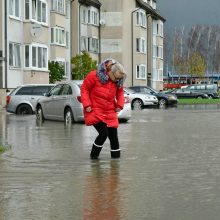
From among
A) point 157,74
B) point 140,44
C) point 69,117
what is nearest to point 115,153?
point 69,117

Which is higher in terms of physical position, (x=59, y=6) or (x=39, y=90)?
(x=59, y=6)

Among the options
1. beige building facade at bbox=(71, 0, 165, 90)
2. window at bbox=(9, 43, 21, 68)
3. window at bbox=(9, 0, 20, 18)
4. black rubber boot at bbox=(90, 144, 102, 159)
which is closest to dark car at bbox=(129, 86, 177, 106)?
window at bbox=(9, 43, 21, 68)

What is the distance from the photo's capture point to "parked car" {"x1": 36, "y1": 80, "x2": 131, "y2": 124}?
2323cm

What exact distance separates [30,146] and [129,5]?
2349 inches

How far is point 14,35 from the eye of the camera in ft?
142

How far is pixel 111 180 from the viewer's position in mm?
9555

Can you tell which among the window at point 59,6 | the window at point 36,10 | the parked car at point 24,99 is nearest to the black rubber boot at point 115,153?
the parked car at point 24,99

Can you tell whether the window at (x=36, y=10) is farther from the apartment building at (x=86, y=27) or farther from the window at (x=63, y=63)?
the apartment building at (x=86, y=27)

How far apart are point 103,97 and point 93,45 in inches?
2248

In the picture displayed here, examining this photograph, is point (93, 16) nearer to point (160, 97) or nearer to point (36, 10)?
point (160, 97)

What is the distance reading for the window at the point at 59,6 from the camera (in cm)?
5384

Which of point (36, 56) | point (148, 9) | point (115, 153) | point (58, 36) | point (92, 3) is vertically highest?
point (148, 9)

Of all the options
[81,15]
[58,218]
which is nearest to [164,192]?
[58,218]

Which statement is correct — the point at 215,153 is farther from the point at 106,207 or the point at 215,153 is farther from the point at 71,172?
the point at 106,207
